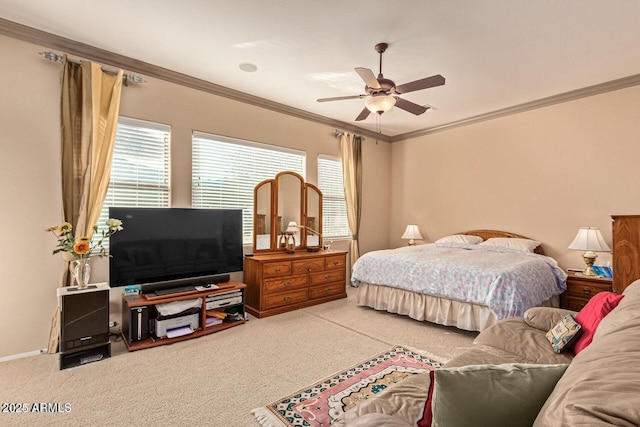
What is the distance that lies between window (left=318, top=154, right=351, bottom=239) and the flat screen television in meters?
1.89

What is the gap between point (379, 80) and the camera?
2.81m

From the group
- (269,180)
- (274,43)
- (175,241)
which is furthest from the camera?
(269,180)

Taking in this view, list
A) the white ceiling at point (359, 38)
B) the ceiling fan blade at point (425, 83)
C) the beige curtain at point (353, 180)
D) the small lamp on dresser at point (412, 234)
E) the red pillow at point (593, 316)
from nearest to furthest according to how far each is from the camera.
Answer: the red pillow at point (593, 316), the white ceiling at point (359, 38), the ceiling fan blade at point (425, 83), the beige curtain at point (353, 180), the small lamp on dresser at point (412, 234)

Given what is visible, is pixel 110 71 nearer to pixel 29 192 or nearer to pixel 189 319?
pixel 29 192

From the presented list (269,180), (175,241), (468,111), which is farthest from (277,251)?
(468,111)

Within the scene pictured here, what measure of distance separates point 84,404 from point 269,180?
3046 millimetres

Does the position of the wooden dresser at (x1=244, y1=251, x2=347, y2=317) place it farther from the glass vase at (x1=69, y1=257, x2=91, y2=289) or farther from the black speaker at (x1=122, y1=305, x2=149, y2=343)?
the glass vase at (x1=69, y1=257, x2=91, y2=289)

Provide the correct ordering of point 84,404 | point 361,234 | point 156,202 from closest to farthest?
1. point 84,404
2. point 156,202
3. point 361,234

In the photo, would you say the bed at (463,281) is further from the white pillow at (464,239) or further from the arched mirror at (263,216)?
the arched mirror at (263,216)

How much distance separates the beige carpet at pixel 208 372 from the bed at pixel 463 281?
26cm

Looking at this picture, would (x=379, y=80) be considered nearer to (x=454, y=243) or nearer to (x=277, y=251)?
(x=277, y=251)

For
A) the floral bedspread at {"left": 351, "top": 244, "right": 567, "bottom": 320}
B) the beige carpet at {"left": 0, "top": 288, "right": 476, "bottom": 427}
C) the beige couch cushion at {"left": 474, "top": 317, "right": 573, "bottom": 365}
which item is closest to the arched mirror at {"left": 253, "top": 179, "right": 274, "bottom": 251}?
the beige carpet at {"left": 0, "top": 288, "right": 476, "bottom": 427}

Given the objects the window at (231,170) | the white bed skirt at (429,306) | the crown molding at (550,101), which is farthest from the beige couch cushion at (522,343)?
the crown molding at (550,101)

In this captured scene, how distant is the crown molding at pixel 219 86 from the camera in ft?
9.36
